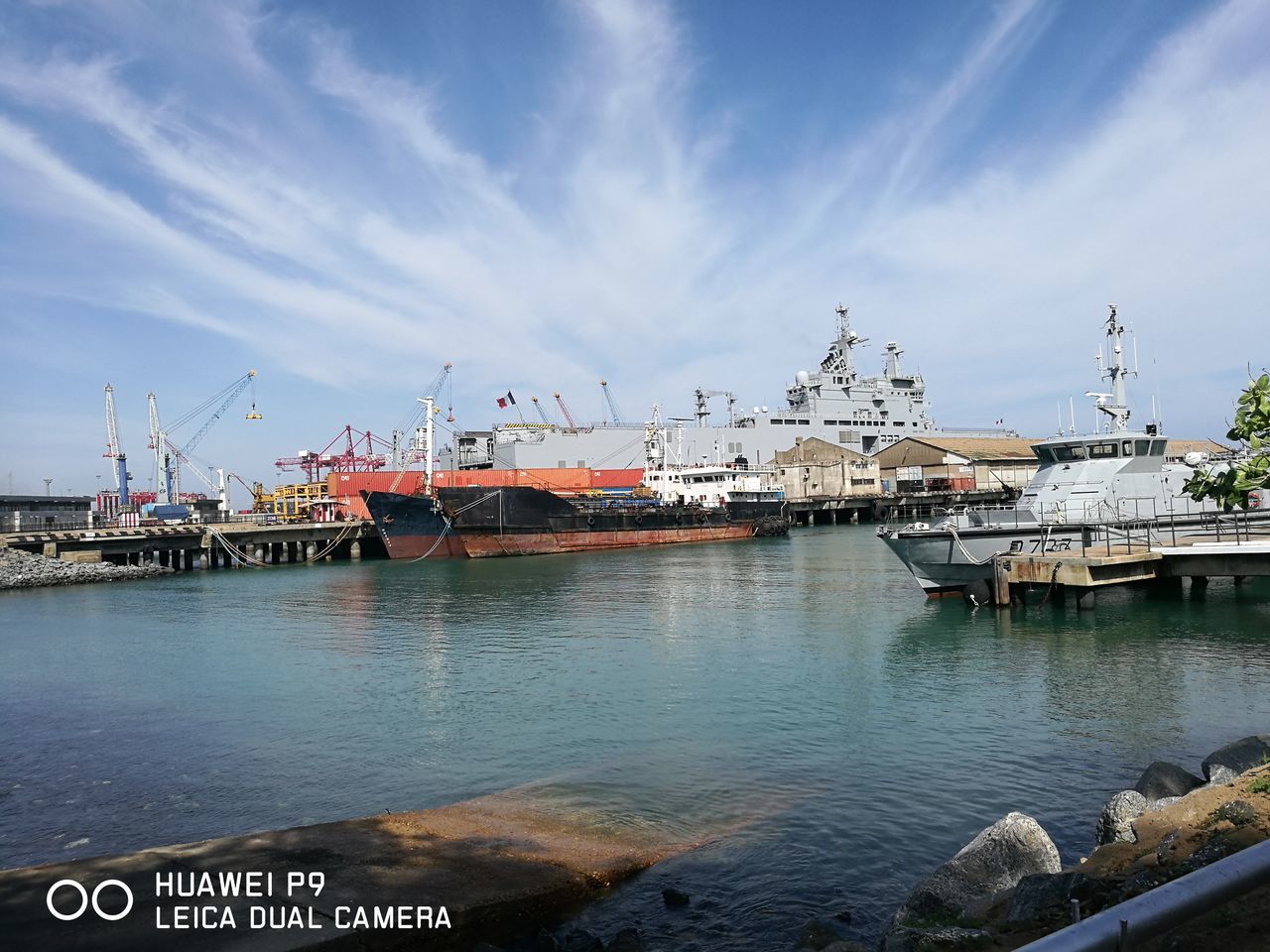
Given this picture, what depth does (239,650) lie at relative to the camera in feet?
67.4

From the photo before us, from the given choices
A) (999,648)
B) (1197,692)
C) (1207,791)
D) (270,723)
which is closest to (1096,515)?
(999,648)

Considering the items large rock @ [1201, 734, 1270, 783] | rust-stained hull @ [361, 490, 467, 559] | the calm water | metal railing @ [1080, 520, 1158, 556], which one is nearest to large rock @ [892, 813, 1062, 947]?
the calm water

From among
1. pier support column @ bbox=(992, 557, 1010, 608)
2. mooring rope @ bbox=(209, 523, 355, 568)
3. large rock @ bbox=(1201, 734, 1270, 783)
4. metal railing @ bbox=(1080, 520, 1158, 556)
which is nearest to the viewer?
large rock @ bbox=(1201, 734, 1270, 783)

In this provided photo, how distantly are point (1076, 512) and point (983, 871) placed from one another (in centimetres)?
2024

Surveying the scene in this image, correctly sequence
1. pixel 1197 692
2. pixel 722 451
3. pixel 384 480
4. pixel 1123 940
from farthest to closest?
pixel 722 451, pixel 384 480, pixel 1197 692, pixel 1123 940

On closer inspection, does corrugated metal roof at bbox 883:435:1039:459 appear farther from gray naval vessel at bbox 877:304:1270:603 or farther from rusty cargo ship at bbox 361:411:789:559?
gray naval vessel at bbox 877:304:1270:603

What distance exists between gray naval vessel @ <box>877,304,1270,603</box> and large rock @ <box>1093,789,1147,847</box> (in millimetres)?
15175

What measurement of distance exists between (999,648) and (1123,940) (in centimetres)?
1635

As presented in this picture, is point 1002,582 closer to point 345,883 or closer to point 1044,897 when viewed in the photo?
point 1044,897

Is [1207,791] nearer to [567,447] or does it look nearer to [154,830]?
[154,830]

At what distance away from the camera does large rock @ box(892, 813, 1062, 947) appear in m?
6.07

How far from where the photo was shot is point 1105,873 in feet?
18.7

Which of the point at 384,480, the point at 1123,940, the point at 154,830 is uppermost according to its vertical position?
the point at 384,480

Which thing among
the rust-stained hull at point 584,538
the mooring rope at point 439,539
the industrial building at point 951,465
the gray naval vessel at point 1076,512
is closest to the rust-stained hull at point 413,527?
the mooring rope at point 439,539
